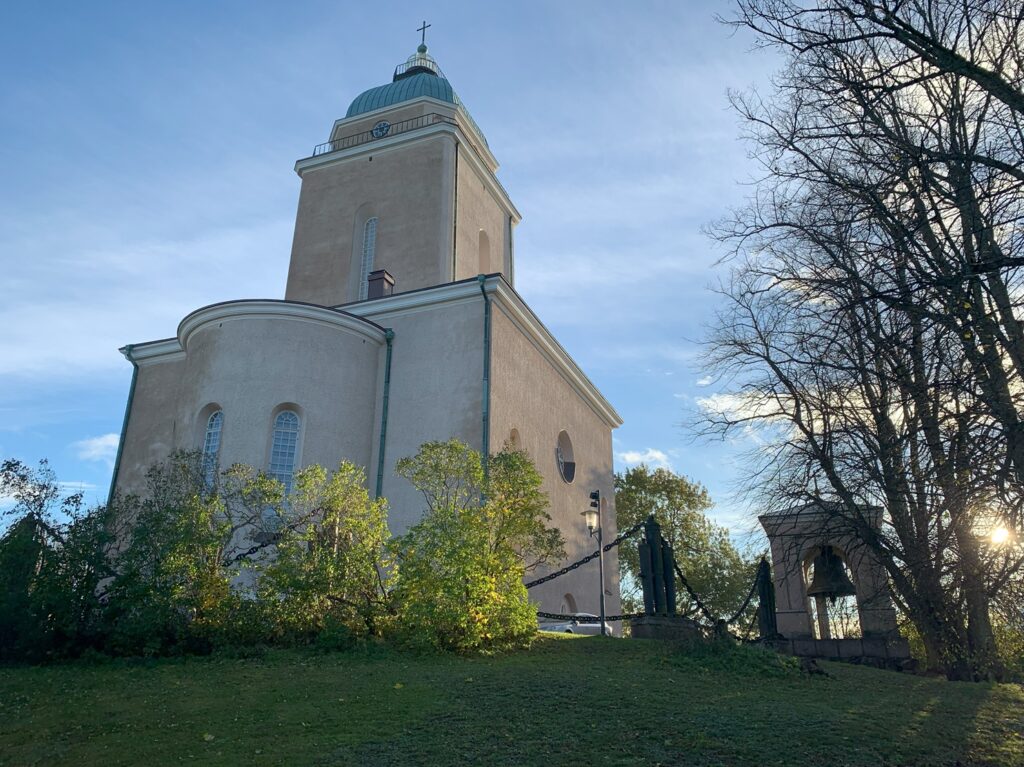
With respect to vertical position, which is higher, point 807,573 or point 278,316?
point 278,316

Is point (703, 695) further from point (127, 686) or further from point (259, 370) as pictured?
point (259, 370)

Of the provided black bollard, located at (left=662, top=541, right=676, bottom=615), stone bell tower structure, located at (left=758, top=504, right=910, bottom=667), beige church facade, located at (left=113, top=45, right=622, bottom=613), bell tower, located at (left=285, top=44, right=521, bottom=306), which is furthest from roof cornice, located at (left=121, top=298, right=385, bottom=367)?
stone bell tower structure, located at (left=758, top=504, right=910, bottom=667)

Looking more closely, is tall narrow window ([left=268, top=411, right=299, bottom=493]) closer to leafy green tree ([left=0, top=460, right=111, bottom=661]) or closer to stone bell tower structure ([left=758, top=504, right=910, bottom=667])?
leafy green tree ([left=0, top=460, right=111, bottom=661])

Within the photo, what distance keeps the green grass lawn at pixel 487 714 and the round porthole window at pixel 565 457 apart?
11.3 meters

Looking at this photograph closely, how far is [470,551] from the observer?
38.4 feet

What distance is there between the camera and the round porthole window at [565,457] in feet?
72.4

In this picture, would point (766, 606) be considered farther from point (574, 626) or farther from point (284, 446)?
point (284, 446)

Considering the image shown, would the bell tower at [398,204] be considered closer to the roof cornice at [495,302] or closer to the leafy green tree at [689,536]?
the roof cornice at [495,302]

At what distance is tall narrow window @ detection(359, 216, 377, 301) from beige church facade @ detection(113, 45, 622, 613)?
0.04 meters

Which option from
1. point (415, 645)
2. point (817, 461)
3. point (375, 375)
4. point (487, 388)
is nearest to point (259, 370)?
point (375, 375)

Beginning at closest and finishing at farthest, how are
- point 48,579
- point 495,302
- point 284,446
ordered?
point 48,579 → point 284,446 → point 495,302

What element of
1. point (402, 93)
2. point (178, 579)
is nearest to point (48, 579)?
point (178, 579)

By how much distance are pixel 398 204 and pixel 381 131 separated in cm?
341

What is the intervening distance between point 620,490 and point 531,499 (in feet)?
81.4
